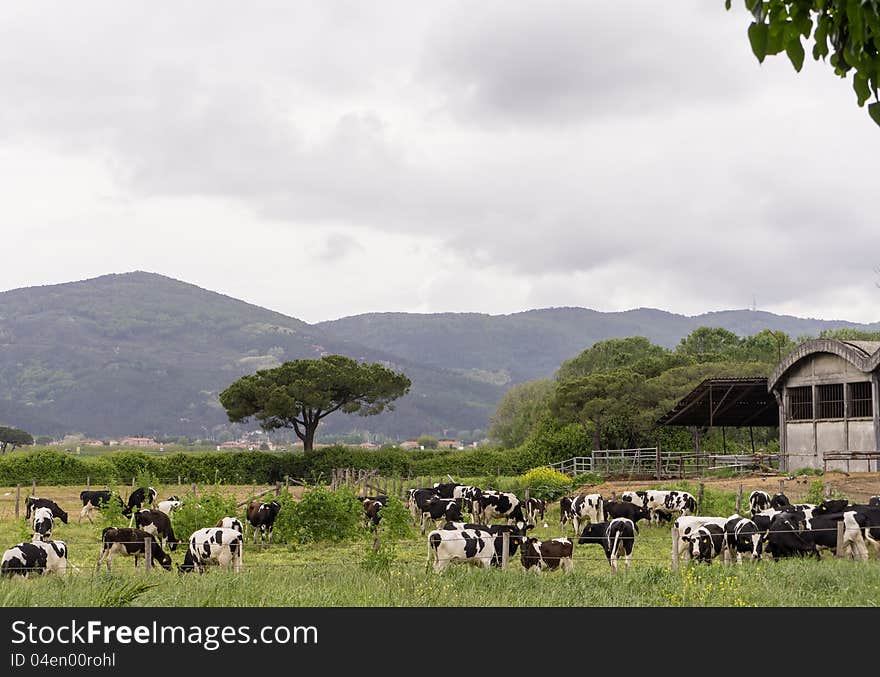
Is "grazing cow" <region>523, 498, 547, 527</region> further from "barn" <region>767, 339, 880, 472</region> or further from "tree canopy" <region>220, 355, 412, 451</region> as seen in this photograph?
"tree canopy" <region>220, 355, 412, 451</region>

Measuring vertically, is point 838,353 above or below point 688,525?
above

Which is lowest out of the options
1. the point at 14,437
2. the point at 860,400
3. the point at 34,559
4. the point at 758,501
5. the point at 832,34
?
the point at 34,559

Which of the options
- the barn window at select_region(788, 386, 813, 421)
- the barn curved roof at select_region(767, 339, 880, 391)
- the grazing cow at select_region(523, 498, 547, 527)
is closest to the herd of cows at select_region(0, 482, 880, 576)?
the grazing cow at select_region(523, 498, 547, 527)

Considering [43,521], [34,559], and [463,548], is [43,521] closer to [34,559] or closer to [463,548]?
[34,559]

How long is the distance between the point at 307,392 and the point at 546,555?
5236 cm

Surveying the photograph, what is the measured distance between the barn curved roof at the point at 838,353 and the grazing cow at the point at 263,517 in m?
24.2

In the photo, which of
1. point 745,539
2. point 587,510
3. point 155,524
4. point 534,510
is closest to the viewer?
point 745,539

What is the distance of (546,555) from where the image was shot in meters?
19.5

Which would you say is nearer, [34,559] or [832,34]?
[832,34]

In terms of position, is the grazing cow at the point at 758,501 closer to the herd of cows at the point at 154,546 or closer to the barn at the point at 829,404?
the barn at the point at 829,404

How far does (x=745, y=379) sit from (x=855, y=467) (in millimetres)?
6898

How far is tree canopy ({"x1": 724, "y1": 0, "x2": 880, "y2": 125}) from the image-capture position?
17.8 ft

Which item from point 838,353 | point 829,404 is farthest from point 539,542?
point 829,404
